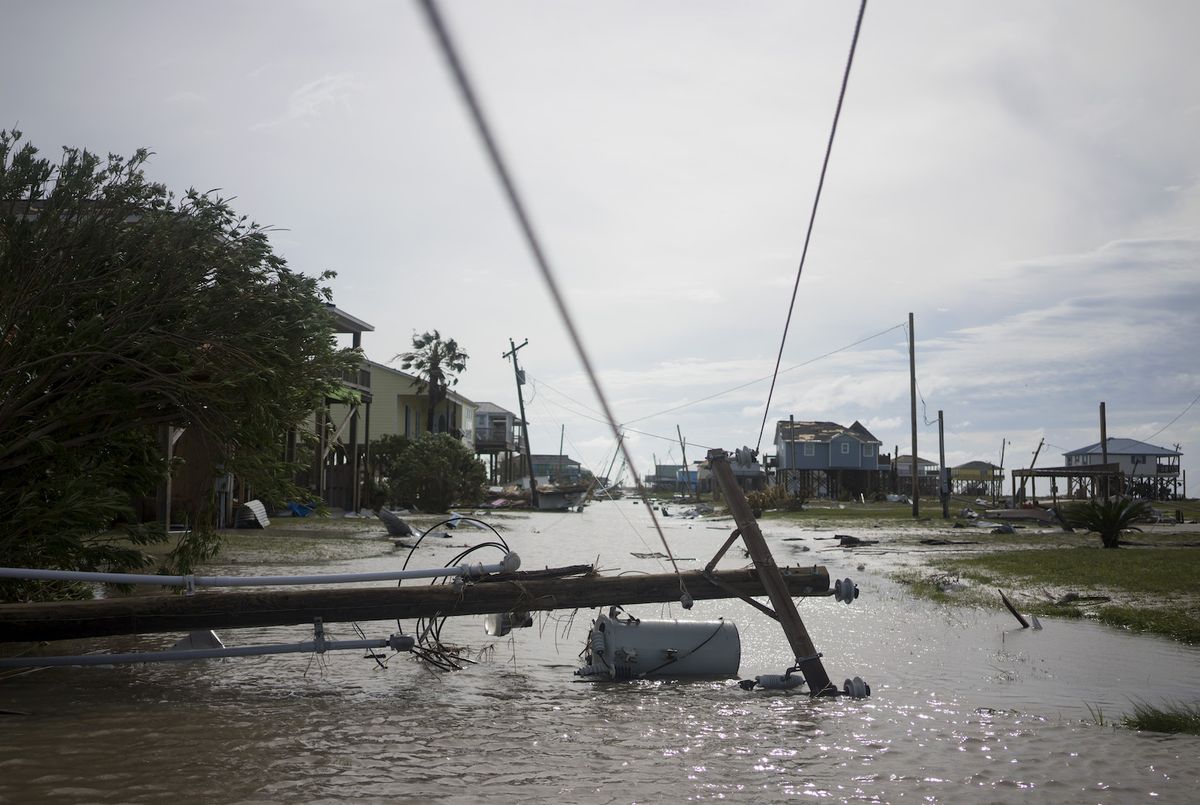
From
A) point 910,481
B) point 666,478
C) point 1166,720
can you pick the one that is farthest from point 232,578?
point 666,478

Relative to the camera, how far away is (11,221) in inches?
382

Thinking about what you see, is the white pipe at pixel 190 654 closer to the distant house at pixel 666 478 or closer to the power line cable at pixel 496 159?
the power line cable at pixel 496 159

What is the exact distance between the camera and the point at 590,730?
7.53 meters

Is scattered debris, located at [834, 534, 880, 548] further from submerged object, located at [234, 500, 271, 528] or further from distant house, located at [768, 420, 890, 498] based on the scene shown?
distant house, located at [768, 420, 890, 498]

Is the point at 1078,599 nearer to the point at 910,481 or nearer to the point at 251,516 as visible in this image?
the point at 251,516

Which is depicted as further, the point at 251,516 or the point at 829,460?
the point at 829,460

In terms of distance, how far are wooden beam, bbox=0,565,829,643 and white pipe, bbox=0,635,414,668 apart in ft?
0.66

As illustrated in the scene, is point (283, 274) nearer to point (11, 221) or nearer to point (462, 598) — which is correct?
point (11, 221)

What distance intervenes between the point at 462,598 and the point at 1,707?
12.4ft

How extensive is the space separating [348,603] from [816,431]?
87.4 meters

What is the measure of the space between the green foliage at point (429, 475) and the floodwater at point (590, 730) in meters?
34.6

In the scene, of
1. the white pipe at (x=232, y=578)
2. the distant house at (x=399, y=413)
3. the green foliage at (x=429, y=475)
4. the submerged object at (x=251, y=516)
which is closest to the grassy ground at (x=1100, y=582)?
the white pipe at (x=232, y=578)

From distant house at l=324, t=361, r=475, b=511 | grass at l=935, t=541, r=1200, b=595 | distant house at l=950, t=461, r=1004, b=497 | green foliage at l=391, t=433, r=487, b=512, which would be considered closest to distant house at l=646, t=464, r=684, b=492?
distant house at l=950, t=461, r=1004, b=497

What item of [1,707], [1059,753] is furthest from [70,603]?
[1059,753]
